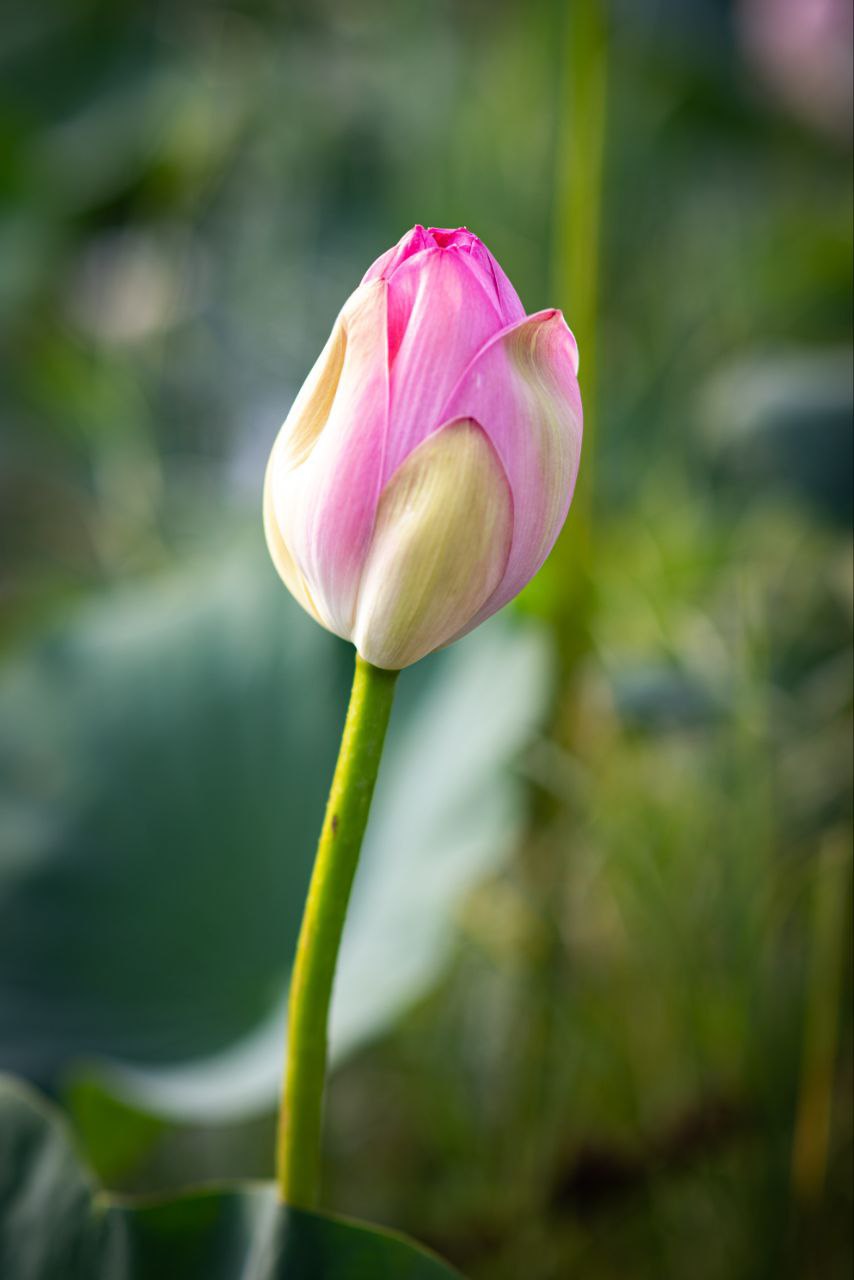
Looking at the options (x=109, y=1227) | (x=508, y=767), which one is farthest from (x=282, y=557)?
(x=508, y=767)

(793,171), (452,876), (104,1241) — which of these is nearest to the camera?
(104,1241)

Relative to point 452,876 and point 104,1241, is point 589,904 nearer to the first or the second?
point 452,876

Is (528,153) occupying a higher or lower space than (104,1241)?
higher

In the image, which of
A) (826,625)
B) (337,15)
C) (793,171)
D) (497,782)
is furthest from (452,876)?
(337,15)

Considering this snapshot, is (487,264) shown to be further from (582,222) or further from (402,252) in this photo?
(582,222)

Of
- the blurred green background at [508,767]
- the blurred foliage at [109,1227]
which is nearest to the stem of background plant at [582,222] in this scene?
the blurred green background at [508,767]

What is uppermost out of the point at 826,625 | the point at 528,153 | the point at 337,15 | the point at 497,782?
the point at 337,15

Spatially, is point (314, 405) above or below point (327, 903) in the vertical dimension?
above
